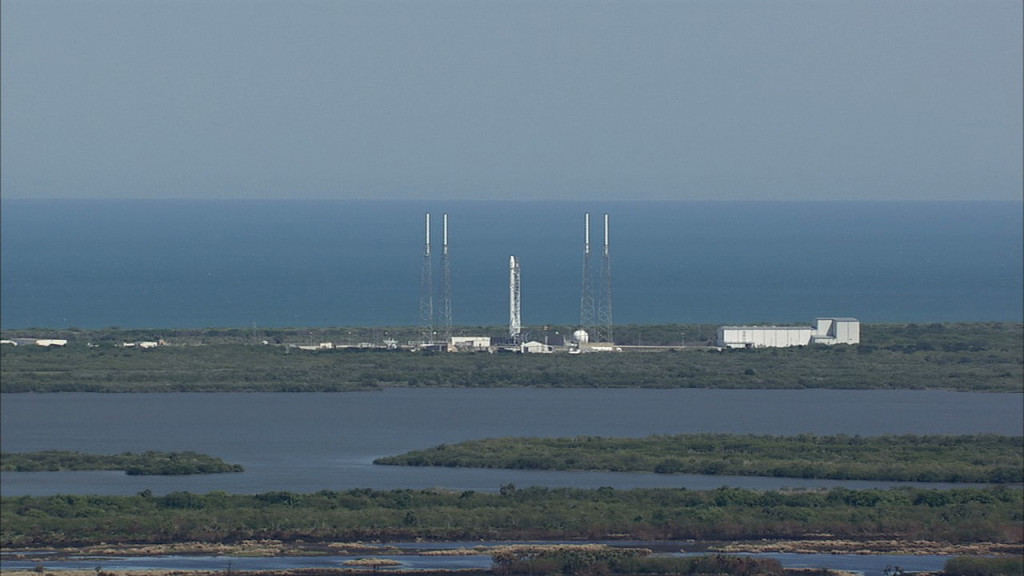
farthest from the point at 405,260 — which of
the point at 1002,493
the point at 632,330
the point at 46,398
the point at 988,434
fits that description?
the point at 1002,493

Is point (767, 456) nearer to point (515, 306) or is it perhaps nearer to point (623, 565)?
point (623, 565)

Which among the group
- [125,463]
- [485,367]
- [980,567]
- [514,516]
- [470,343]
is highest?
[470,343]

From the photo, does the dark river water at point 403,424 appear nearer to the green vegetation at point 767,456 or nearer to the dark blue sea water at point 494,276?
the green vegetation at point 767,456

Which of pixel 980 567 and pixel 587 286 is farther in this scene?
pixel 587 286

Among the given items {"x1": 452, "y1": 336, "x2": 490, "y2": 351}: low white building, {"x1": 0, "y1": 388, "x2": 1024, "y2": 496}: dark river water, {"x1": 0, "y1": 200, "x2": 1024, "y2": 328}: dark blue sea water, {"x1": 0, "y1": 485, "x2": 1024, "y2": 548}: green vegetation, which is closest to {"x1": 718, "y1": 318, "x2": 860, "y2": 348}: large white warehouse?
{"x1": 452, "y1": 336, "x2": 490, "y2": 351}: low white building

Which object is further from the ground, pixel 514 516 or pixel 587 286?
pixel 587 286

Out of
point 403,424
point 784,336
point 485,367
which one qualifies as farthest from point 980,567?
point 784,336

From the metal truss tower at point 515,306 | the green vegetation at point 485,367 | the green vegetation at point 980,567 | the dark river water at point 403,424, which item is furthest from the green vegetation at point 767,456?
the metal truss tower at point 515,306
